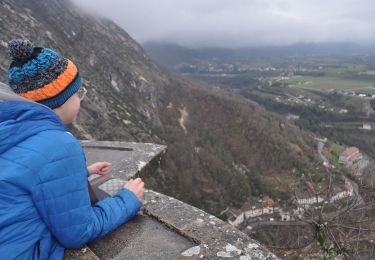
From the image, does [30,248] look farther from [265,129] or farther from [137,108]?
[265,129]

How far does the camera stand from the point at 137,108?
77875mm

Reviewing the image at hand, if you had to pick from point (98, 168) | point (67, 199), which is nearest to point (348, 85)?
point (98, 168)

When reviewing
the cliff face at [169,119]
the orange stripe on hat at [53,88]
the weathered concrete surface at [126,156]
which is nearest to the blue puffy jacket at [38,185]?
the orange stripe on hat at [53,88]

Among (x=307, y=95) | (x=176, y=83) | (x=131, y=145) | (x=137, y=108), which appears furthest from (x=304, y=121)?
(x=131, y=145)

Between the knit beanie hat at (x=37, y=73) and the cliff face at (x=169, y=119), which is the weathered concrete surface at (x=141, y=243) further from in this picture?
the cliff face at (x=169, y=119)

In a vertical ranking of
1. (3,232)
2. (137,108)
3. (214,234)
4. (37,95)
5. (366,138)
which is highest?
(37,95)

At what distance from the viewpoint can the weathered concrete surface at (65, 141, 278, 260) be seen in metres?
3.67

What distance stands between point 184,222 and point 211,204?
207 ft

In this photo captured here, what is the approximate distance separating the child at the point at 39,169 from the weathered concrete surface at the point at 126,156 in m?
2.82

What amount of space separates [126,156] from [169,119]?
3199 inches

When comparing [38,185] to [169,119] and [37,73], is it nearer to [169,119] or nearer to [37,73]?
[37,73]

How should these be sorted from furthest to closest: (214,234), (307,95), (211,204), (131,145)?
(307,95) < (211,204) < (131,145) < (214,234)

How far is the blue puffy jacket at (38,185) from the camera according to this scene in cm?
277

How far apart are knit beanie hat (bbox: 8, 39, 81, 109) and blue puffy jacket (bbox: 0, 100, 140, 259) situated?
31cm
